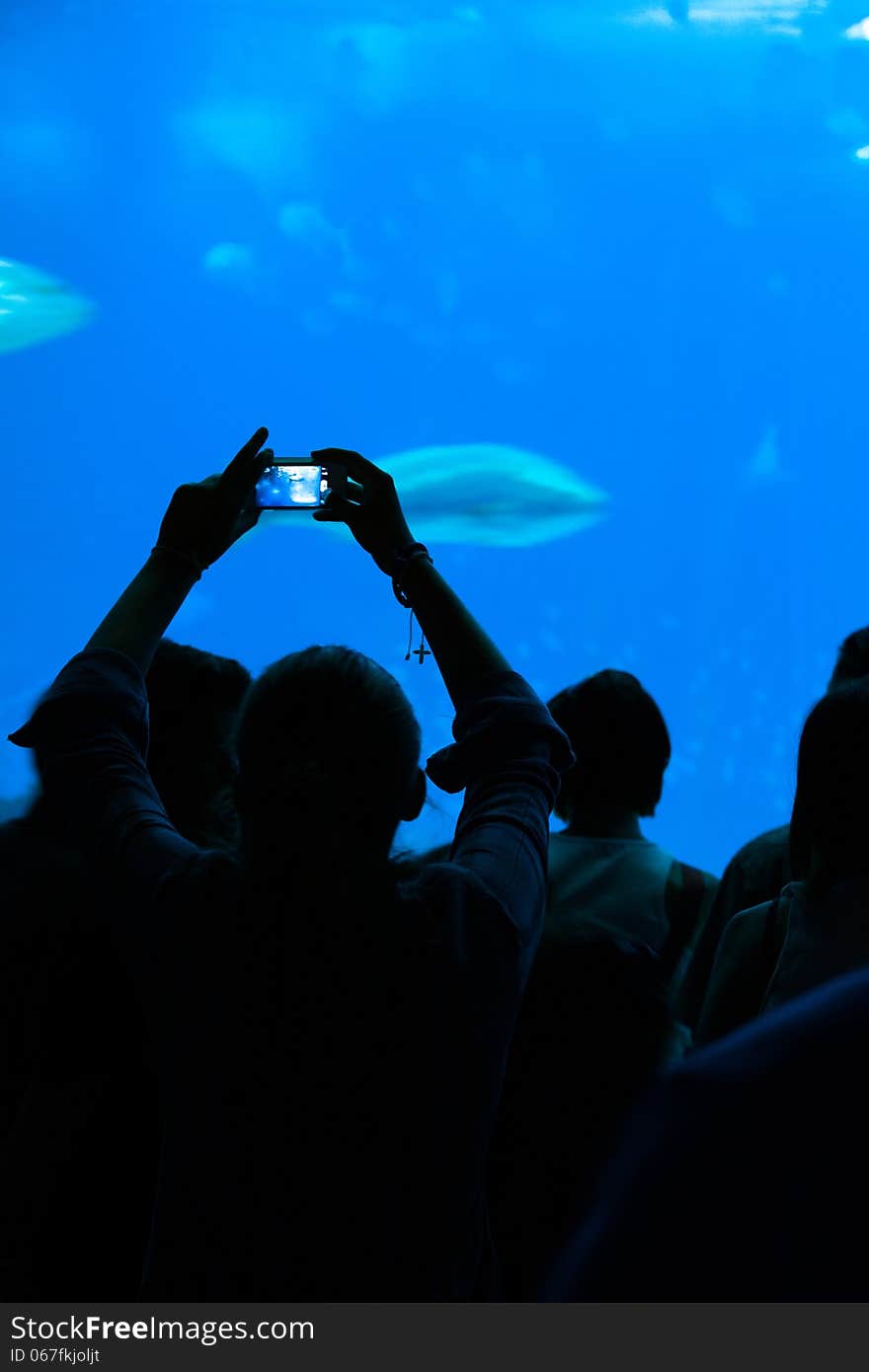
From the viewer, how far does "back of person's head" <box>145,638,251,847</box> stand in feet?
3.44

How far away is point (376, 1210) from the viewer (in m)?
0.65

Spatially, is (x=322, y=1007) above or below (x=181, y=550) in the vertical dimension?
below

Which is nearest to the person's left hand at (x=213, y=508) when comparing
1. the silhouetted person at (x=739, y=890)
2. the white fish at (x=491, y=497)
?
the silhouetted person at (x=739, y=890)

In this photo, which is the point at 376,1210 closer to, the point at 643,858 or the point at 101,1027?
the point at 101,1027

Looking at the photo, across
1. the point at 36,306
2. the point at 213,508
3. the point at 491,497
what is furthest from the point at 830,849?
the point at 36,306

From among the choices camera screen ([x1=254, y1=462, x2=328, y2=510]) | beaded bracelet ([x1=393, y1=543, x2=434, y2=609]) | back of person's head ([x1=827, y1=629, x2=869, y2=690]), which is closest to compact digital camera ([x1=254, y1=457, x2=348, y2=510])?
camera screen ([x1=254, y1=462, x2=328, y2=510])

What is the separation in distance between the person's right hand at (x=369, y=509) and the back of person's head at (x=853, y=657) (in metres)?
0.61

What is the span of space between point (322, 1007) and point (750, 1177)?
441mm

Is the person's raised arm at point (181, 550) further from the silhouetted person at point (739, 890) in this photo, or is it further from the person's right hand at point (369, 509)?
the silhouetted person at point (739, 890)

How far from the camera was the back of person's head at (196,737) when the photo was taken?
1049mm

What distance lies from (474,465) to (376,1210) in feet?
21.2

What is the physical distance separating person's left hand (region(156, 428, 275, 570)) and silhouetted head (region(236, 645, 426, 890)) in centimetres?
28

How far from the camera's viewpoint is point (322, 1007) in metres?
0.67

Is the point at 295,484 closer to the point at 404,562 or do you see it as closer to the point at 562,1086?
the point at 404,562
